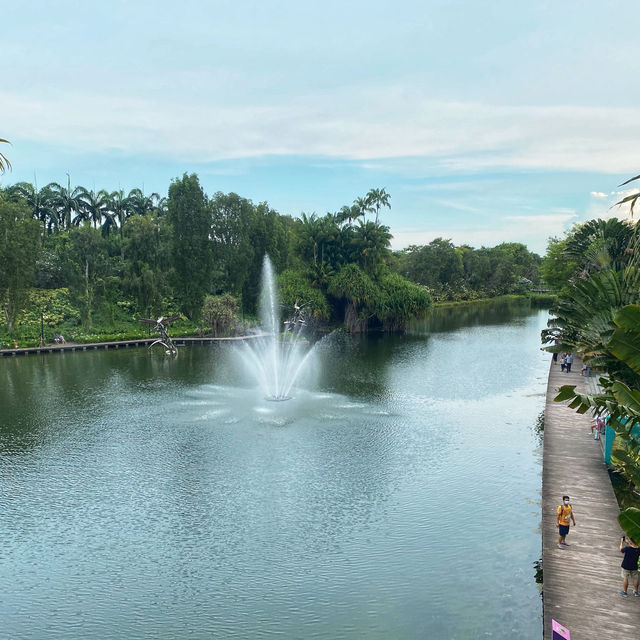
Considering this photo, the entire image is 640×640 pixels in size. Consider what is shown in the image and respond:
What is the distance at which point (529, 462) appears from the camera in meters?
29.4

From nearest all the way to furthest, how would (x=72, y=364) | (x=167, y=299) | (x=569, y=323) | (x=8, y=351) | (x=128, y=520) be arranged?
(x=128, y=520) < (x=569, y=323) < (x=72, y=364) < (x=8, y=351) < (x=167, y=299)

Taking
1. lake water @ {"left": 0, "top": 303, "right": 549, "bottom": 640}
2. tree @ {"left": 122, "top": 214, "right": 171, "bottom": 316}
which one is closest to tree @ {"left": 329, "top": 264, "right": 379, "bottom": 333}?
tree @ {"left": 122, "top": 214, "right": 171, "bottom": 316}

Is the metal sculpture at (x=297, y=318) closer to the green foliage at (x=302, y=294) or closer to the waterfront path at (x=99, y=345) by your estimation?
the green foliage at (x=302, y=294)

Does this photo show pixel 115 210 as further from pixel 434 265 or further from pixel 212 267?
pixel 434 265

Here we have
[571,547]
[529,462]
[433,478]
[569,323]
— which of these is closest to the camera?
[571,547]

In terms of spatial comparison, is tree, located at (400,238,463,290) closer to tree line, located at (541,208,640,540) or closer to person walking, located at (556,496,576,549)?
tree line, located at (541,208,640,540)

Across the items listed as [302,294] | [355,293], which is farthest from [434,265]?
[302,294]

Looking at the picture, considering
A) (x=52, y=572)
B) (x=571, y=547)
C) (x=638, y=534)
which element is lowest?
(x=52, y=572)

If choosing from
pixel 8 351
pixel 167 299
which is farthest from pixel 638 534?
pixel 167 299

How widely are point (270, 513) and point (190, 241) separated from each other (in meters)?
64.1

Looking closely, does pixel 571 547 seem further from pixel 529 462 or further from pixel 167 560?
pixel 167 560

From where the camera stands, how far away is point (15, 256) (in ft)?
217

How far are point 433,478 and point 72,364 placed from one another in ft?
144

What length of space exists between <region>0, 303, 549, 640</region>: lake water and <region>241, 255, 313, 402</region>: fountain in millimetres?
3747
